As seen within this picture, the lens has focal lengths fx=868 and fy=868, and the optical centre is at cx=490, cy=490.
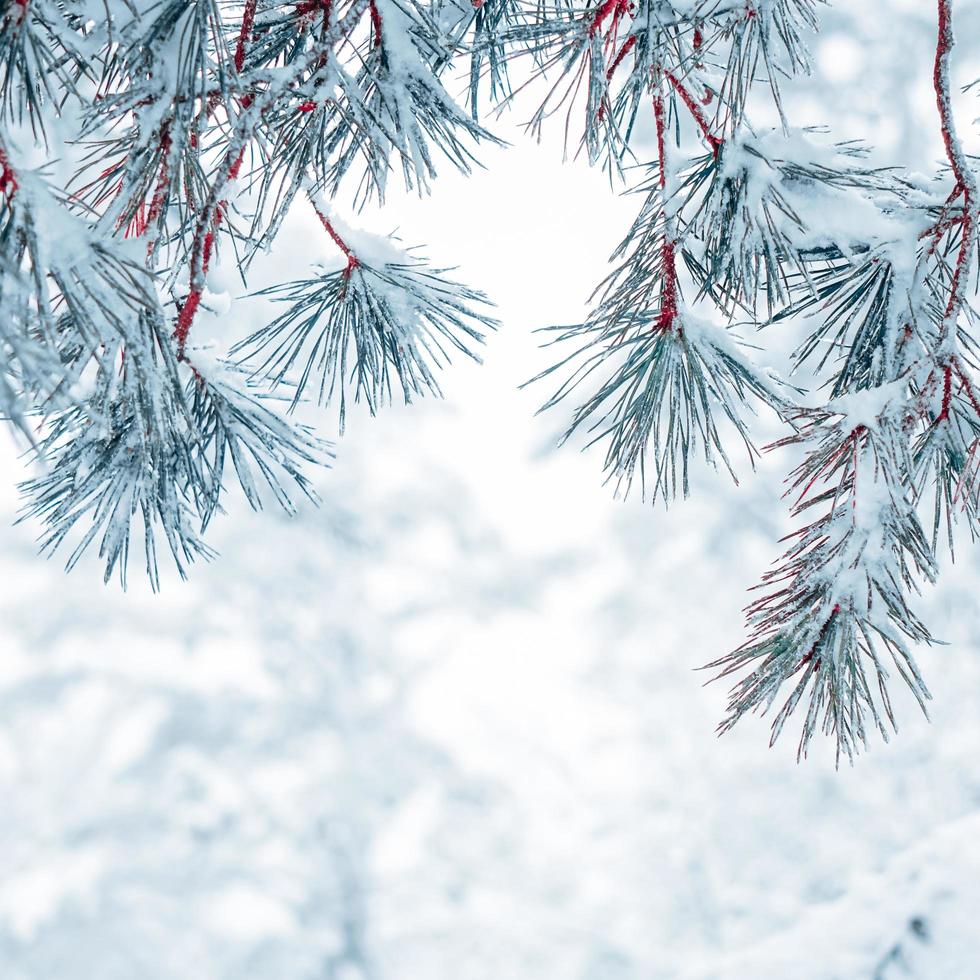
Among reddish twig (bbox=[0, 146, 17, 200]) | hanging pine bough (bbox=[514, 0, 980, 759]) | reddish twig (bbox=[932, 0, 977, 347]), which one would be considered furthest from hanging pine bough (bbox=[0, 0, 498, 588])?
reddish twig (bbox=[932, 0, 977, 347])

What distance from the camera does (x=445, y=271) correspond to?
83 cm

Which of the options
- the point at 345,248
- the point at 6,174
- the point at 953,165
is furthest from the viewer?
the point at 345,248

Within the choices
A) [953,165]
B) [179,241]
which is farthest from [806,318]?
[179,241]

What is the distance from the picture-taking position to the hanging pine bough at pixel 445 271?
487 mm

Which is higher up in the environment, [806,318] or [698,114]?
[698,114]

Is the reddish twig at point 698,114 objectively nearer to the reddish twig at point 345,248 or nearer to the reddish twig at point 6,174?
the reddish twig at point 345,248

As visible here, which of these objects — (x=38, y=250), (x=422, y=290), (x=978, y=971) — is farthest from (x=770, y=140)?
(x=978, y=971)

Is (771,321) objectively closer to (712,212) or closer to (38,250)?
(712,212)

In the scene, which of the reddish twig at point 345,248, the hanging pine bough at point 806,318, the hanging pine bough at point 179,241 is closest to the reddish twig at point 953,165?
the hanging pine bough at point 806,318

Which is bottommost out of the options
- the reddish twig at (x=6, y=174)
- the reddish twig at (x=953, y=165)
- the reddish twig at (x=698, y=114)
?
the reddish twig at (x=6, y=174)

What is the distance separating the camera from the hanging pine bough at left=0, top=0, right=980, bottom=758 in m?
0.49

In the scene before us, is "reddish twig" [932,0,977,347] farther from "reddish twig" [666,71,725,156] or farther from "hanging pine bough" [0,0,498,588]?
"hanging pine bough" [0,0,498,588]

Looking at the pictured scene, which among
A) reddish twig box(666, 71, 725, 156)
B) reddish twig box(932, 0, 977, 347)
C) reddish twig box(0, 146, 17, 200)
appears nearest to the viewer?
reddish twig box(0, 146, 17, 200)

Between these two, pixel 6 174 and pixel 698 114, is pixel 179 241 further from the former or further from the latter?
pixel 698 114
